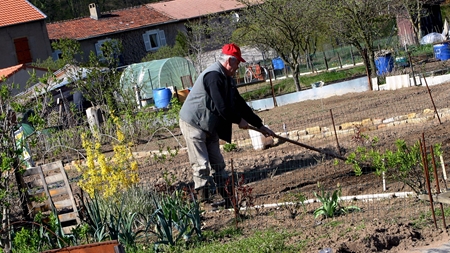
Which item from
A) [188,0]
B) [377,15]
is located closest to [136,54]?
[188,0]

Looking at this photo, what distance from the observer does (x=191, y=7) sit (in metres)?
50.4

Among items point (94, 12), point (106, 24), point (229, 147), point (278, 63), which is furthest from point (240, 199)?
point (94, 12)

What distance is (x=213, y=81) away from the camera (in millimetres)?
8109

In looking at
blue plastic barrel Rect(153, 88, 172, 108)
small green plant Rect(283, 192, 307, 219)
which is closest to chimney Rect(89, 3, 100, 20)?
blue plastic barrel Rect(153, 88, 172, 108)

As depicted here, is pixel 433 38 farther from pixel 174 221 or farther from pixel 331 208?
pixel 174 221

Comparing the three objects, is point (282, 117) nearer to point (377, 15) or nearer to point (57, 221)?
point (377, 15)

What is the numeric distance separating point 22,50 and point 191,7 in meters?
12.7

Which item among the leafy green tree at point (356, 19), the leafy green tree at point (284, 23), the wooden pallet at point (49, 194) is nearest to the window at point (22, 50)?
the leafy green tree at point (284, 23)

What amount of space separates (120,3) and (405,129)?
50.1 metres

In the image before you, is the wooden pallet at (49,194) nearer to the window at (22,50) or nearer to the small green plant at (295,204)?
the small green plant at (295,204)

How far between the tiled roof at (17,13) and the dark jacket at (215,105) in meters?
35.3

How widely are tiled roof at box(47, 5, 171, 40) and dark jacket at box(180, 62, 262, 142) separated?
3767cm

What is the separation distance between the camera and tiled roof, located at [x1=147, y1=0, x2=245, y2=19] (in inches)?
1924

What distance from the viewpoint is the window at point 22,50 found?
42.9 metres
